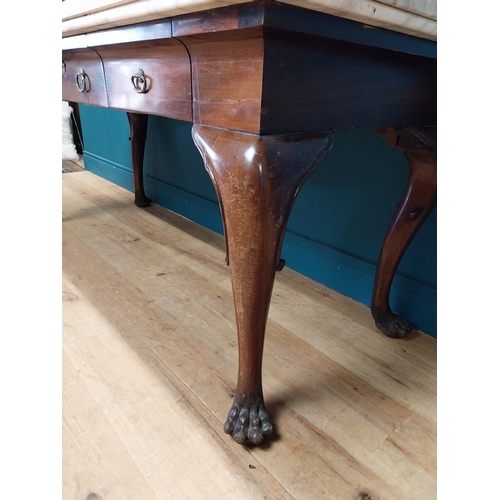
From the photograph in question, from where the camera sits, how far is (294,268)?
141 cm

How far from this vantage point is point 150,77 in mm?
690

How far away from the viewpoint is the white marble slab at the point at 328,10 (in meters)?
0.46

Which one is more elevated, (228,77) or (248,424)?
(228,77)

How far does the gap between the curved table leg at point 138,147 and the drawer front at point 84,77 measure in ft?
2.62

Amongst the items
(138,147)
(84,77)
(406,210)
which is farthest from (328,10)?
(138,147)

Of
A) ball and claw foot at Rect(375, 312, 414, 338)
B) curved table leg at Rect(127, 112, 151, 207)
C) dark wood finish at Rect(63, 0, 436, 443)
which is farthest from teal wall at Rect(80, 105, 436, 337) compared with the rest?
curved table leg at Rect(127, 112, 151, 207)

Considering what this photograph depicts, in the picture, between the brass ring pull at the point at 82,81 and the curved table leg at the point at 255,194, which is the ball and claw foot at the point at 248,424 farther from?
the brass ring pull at the point at 82,81

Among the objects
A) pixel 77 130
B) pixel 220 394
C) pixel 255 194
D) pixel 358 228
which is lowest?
pixel 220 394

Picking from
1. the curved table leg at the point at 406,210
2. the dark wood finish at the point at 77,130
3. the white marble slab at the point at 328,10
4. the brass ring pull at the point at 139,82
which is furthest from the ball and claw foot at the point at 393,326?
the dark wood finish at the point at 77,130

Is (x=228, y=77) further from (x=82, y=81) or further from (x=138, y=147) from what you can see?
(x=138, y=147)

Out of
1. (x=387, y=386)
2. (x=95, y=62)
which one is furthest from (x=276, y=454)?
(x=95, y=62)

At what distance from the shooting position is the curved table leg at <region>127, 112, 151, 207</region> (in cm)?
190

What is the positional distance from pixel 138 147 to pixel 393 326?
60.3 inches

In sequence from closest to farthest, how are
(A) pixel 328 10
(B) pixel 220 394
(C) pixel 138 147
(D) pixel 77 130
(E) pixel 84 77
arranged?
(A) pixel 328 10
(B) pixel 220 394
(E) pixel 84 77
(C) pixel 138 147
(D) pixel 77 130
